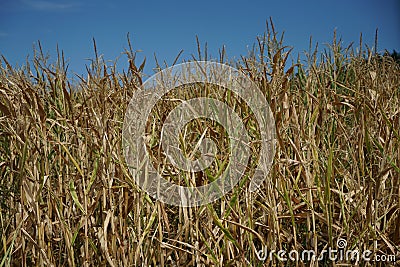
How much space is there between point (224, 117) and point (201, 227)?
40 cm

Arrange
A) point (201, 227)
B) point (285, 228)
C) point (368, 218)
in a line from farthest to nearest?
point (285, 228), point (201, 227), point (368, 218)

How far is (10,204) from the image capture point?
160 centimetres

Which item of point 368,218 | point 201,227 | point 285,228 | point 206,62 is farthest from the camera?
point 206,62

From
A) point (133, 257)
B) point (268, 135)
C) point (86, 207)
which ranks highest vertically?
point (268, 135)

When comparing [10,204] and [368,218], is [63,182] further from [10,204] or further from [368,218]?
[368,218]

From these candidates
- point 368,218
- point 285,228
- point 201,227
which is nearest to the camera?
point 368,218

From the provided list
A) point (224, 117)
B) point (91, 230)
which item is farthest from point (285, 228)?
point (91, 230)

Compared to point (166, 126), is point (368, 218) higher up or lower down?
lower down

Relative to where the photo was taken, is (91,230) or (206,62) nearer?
(91,230)

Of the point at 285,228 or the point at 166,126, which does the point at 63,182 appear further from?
the point at 285,228

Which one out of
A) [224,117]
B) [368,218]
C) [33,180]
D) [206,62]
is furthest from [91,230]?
[206,62]

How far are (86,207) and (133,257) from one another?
192 millimetres

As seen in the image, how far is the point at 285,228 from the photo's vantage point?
165 cm

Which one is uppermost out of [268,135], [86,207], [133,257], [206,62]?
[206,62]
